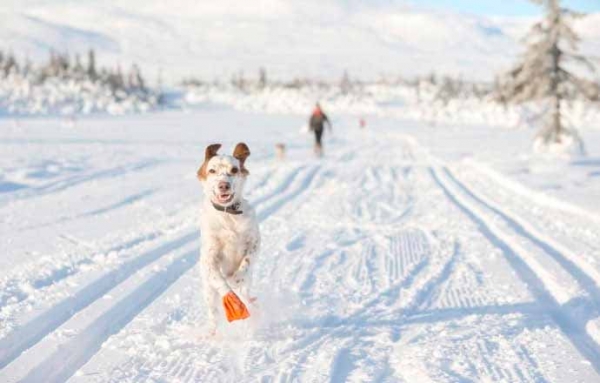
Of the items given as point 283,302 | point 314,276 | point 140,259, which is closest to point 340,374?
point 283,302

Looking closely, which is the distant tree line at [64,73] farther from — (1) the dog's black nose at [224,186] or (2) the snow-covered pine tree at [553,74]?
(1) the dog's black nose at [224,186]

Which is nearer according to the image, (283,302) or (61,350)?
(61,350)

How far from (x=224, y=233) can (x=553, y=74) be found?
2174 cm

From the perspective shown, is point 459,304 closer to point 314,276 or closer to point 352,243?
point 314,276

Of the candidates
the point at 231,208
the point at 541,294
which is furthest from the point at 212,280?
Result: the point at 541,294

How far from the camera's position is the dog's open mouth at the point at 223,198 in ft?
14.8

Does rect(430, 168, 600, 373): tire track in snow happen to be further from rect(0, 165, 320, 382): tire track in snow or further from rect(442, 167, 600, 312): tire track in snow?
rect(0, 165, 320, 382): tire track in snow

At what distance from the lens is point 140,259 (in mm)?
7133

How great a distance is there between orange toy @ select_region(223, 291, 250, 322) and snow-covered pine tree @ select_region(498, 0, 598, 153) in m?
21.6

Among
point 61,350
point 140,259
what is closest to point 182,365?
point 61,350

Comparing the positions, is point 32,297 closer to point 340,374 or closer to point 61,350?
point 61,350

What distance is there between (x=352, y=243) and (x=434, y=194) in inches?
206

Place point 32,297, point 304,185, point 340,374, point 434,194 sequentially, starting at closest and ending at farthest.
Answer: point 340,374 < point 32,297 < point 434,194 < point 304,185

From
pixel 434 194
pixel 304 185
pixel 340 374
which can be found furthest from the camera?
pixel 304 185
